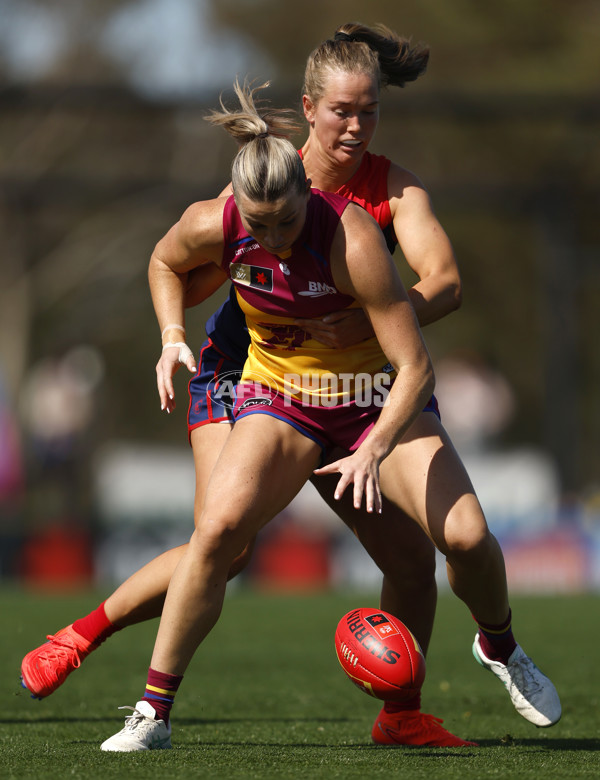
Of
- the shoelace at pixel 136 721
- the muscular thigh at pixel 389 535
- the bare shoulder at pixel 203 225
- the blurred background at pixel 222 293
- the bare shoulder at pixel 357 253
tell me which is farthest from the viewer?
the blurred background at pixel 222 293

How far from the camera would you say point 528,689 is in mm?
4824

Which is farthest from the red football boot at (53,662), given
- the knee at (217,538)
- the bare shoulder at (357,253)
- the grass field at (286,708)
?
the bare shoulder at (357,253)

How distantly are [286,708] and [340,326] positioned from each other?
2.45 m

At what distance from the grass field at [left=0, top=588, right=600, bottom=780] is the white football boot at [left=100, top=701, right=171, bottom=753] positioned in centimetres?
6

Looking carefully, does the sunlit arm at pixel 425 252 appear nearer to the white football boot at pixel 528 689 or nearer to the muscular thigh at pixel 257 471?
the muscular thigh at pixel 257 471

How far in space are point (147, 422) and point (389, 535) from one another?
35.0m

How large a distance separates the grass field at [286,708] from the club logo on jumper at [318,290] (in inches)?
62.2

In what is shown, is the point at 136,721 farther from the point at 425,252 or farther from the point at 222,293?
the point at 222,293

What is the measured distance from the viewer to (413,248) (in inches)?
184

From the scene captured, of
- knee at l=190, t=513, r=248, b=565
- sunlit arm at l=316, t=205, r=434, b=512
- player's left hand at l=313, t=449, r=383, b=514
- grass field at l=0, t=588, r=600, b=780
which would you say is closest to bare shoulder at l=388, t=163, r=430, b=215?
sunlit arm at l=316, t=205, r=434, b=512

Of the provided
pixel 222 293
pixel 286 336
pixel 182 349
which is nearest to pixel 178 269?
pixel 182 349

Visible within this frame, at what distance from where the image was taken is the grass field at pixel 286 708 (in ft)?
13.6

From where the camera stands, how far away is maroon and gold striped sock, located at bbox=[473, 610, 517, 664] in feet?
15.8

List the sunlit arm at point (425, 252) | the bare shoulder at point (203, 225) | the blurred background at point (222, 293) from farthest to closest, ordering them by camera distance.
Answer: the blurred background at point (222, 293) < the sunlit arm at point (425, 252) < the bare shoulder at point (203, 225)
